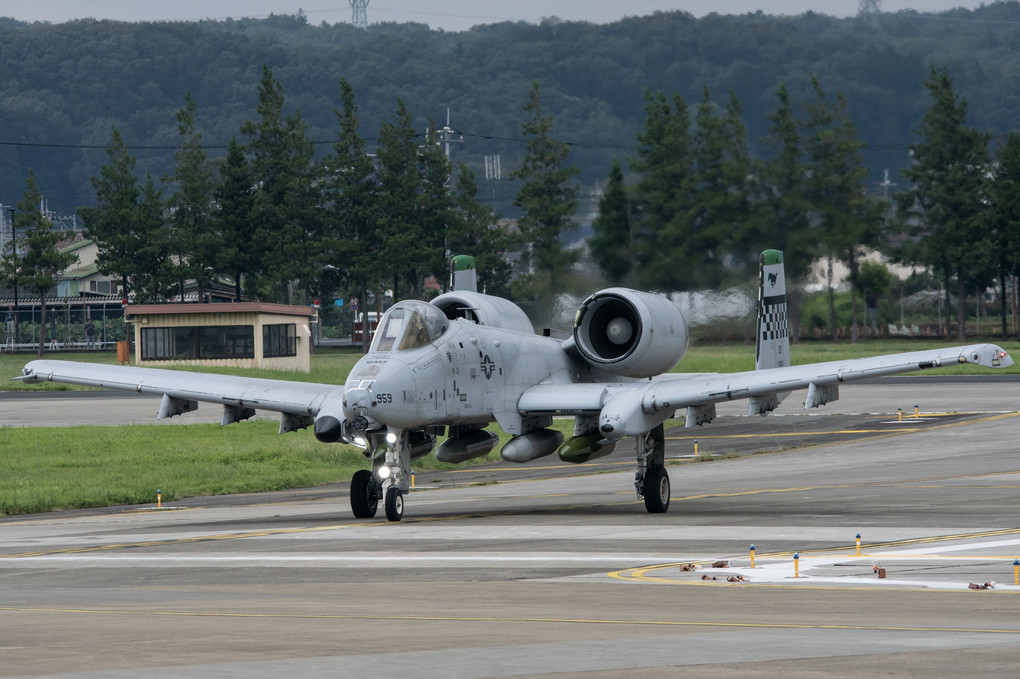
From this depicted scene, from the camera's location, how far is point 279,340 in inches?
3189

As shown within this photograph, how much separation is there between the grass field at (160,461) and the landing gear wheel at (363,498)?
779 cm

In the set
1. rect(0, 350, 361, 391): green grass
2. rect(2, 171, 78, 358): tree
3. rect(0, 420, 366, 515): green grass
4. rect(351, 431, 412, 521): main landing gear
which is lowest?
rect(0, 420, 366, 515): green grass

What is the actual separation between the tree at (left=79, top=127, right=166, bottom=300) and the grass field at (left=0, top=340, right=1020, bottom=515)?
5335 centimetres

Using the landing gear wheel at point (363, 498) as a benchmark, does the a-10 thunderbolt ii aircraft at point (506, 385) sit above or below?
above

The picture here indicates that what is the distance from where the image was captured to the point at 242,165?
104 metres

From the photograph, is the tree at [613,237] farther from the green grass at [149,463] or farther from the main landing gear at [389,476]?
the main landing gear at [389,476]

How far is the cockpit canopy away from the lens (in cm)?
2361

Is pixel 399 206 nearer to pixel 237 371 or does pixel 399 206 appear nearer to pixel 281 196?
pixel 281 196

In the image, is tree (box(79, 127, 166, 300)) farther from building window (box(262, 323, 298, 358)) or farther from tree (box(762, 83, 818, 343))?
tree (box(762, 83, 818, 343))

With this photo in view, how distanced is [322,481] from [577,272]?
837 centimetres

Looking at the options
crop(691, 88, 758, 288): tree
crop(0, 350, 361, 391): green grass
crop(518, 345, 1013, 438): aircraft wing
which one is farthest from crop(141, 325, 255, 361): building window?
crop(518, 345, 1013, 438): aircraft wing

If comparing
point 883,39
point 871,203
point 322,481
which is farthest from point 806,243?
point 883,39

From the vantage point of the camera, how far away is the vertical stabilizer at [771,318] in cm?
2902

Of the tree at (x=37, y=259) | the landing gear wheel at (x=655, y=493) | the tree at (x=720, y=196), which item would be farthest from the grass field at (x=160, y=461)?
the tree at (x=37, y=259)
